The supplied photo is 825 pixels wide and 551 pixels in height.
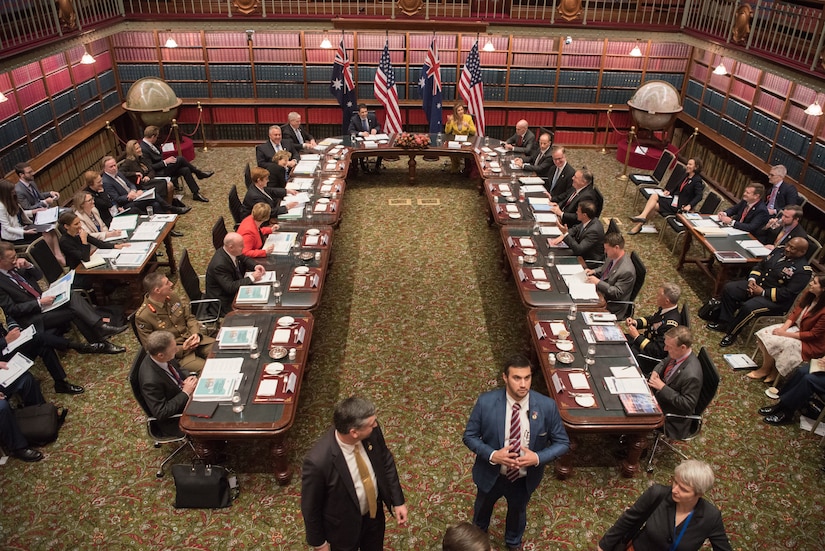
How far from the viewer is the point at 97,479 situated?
5152mm

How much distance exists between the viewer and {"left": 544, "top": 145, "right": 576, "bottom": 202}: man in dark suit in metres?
9.05

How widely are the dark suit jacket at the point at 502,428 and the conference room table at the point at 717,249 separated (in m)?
4.75

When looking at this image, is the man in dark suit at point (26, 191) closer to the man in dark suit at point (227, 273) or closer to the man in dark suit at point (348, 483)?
the man in dark suit at point (227, 273)

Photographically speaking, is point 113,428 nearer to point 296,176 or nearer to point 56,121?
point 296,176

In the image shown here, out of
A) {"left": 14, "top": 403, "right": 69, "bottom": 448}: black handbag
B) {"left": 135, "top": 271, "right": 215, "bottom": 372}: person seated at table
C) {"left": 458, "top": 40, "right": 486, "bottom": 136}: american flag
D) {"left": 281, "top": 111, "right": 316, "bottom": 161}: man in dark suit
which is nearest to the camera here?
{"left": 14, "top": 403, "right": 69, "bottom": 448}: black handbag

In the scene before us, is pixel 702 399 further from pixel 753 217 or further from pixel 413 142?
pixel 413 142

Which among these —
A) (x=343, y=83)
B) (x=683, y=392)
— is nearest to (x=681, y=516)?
(x=683, y=392)

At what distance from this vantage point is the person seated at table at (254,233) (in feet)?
22.9

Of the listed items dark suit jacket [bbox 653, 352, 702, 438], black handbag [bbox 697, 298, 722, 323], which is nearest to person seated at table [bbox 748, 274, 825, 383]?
black handbag [bbox 697, 298, 722, 323]

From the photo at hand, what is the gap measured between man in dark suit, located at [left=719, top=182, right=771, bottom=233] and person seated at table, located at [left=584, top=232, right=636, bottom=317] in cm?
267

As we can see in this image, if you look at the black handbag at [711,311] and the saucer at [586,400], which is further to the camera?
the black handbag at [711,311]

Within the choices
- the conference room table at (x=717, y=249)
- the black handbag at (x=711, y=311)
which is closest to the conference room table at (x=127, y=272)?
the black handbag at (x=711, y=311)

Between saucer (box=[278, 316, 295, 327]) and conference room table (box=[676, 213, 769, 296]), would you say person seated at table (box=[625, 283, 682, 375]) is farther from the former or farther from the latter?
saucer (box=[278, 316, 295, 327])

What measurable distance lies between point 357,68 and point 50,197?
713 centimetres
